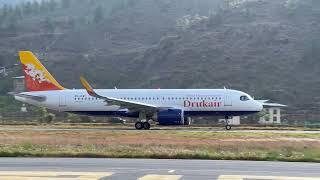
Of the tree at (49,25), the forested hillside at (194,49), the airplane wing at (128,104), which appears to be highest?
the tree at (49,25)

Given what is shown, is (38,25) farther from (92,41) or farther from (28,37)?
(92,41)

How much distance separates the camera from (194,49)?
105375 mm

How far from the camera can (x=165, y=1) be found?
17500 cm

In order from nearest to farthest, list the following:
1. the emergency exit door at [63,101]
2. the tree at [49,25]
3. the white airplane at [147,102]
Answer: the white airplane at [147,102], the emergency exit door at [63,101], the tree at [49,25]

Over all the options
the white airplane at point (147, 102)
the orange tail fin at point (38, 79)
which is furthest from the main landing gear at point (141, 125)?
the orange tail fin at point (38, 79)

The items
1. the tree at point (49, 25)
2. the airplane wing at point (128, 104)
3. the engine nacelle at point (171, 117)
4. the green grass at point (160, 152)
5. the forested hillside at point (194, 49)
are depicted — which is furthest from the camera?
the tree at point (49, 25)

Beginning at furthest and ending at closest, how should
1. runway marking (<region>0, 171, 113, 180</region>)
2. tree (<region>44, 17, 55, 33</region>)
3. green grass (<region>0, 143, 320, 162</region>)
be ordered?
tree (<region>44, 17, 55, 33</region>)
green grass (<region>0, 143, 320, 162</region>)
runway marking (<region>0, 171, 113, 180</region>)

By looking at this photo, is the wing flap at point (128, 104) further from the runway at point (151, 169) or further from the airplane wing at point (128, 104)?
the runway at point (151, 169)

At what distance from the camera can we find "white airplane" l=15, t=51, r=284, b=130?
45.7m

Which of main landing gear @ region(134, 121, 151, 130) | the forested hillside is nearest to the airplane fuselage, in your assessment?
main landing gear @ region(134, 121, 151, 130)

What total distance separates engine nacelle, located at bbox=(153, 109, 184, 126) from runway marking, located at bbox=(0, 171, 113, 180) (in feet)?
91.5

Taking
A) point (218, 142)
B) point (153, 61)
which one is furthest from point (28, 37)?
point (218, 142)

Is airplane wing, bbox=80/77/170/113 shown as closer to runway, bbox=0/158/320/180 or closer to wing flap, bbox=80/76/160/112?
wing flap, bbox=80/76/160/112

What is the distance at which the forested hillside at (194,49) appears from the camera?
90.2 meters
